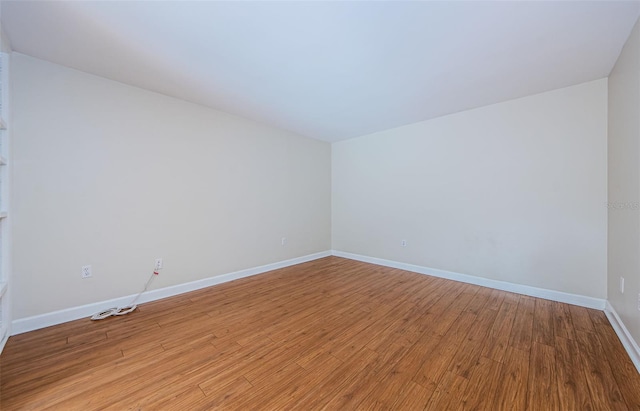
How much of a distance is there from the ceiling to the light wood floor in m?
2.38

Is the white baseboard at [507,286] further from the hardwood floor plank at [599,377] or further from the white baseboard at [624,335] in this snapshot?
the hardwood floor plank at [599,377]

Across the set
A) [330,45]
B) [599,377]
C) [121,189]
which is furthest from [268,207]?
[599,377]

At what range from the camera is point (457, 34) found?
1772 millimetres

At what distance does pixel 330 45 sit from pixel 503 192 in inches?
109

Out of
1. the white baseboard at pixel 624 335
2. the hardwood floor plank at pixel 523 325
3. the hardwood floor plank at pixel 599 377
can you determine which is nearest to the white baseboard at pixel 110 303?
the hardwood floor plank at pixel 523 325

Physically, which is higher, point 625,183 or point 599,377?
point 625,183

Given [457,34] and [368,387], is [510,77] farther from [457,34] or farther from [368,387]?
[368,387]

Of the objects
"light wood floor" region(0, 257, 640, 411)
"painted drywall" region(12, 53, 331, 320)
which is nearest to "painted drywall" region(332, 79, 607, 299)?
"light wood floor" region(0, 257, 640, 411)

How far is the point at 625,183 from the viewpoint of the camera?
6.52 ft

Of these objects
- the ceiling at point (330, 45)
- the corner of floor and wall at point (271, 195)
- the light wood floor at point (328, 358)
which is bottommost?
the light wood floor at point (328, 358)

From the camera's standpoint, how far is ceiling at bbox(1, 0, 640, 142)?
1559mm

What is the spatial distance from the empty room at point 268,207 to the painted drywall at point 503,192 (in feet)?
0.07

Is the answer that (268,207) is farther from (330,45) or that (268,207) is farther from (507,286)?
(507,286)

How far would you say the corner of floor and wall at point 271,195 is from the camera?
6.84 ft
